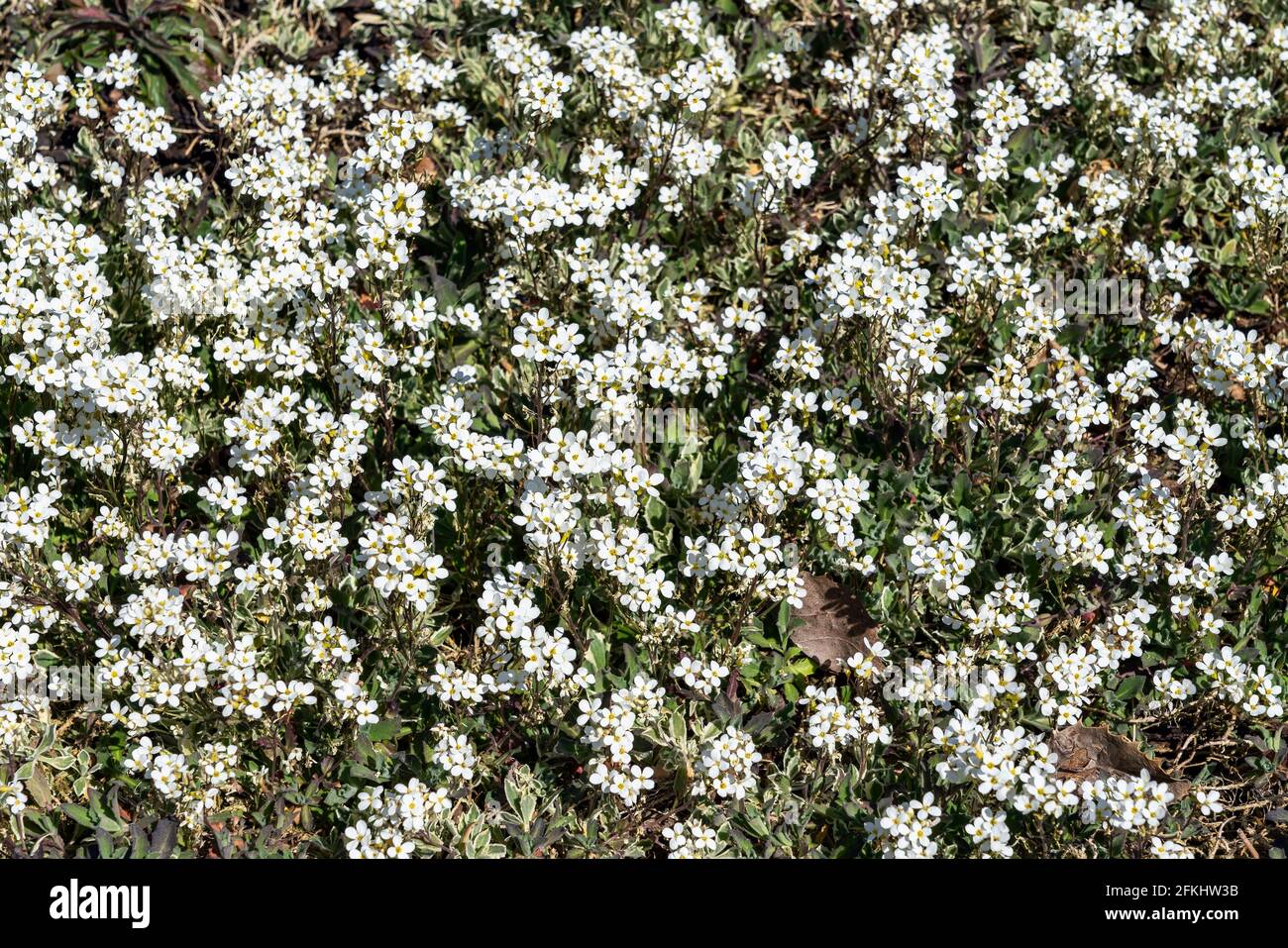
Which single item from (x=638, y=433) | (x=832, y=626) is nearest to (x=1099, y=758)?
(x=832, y=626)

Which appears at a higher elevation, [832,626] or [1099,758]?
[832,626]

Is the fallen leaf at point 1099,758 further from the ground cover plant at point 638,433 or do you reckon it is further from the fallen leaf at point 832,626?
the fallen leaf at point 832,626

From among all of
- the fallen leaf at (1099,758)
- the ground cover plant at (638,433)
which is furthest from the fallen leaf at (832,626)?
the fallen leaf at (1099,758)

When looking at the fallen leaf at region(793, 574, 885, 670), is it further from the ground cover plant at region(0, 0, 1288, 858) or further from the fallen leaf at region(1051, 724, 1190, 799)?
the fallen leaf at region(1051, 724, 1190, 799)

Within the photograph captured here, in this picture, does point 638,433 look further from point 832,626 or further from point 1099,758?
point 1099,758

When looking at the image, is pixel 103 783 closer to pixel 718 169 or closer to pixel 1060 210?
pixel 718 169

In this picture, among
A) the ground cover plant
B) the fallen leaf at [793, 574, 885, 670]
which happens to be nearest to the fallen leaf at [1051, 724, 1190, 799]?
the ground cover plant

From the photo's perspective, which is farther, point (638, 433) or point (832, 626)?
point (638, 433)
